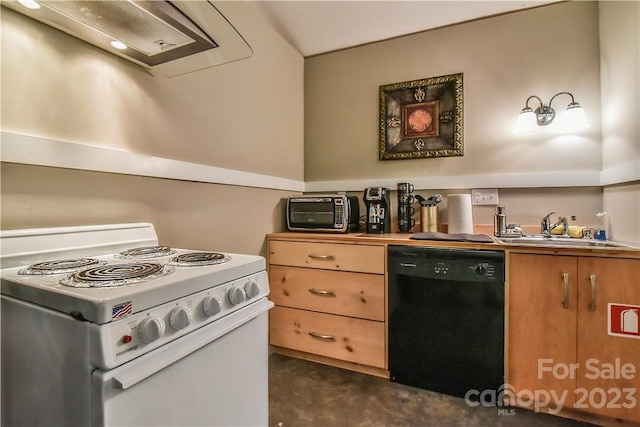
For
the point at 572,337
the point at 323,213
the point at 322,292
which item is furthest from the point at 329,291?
the point at 572,337

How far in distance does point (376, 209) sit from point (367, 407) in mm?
1204

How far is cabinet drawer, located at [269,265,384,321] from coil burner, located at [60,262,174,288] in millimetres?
1145

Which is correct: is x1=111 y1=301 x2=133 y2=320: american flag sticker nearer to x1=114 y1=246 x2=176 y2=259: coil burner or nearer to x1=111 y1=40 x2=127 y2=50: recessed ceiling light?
x1=114 y1=246 x2=176 y2=259: coil burner

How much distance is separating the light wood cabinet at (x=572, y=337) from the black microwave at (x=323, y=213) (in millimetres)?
998

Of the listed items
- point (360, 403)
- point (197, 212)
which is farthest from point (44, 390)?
point (360, 403)

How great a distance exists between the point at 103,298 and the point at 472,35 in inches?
102

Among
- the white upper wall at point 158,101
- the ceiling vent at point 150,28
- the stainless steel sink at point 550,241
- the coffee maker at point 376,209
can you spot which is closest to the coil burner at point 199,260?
the white upper wall at point 158,101

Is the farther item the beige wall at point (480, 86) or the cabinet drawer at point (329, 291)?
the beige wall at point (480, 86)

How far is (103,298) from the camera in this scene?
1.81 feet

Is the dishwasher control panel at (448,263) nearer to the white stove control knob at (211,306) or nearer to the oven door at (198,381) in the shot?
the oven door at (198,381)

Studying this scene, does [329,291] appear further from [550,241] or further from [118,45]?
[118,45]

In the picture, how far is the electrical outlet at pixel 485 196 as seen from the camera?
199 cm

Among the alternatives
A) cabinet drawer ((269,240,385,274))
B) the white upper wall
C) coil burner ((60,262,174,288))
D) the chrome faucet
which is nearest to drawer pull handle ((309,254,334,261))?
cabinet drawer ((269,240,385,274))

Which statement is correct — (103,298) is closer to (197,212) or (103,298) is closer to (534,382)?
(197,212)
